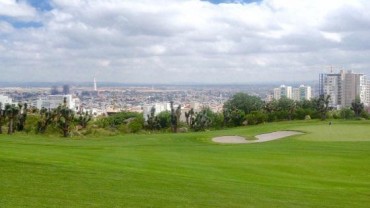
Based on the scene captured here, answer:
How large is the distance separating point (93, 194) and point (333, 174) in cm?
1300

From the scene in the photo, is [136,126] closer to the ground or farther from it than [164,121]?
closer to the ground

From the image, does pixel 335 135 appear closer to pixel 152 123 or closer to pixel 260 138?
pixel 260 138

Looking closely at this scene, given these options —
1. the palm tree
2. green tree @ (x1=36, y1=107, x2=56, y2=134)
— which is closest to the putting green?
green tree @ (x1=36, y1=107, x2=56, y2=134)

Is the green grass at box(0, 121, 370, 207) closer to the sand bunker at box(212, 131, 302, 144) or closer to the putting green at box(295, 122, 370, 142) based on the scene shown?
the putting green at box(295, 122, 370, 142)

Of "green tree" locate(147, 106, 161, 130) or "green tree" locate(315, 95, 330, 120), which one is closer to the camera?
"green tree" locate(147, 106, 161, 130)

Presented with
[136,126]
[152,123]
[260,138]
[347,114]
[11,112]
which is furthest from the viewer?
[347,114]

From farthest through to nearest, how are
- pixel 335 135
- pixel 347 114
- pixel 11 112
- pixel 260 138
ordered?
pixel 347 114 → pixel 11 112 → pixel 260 138 → pixel 335 135

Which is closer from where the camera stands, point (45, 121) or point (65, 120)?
point (65, 120)

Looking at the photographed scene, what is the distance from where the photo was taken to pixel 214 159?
24.4 m

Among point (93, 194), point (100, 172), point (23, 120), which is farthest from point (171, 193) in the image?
point (23, 120)

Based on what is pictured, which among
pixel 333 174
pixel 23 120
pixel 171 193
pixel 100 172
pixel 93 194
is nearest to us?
pixel 93 194

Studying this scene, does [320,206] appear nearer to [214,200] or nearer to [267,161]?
[214,200]

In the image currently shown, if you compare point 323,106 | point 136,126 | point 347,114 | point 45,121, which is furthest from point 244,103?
point 45,121

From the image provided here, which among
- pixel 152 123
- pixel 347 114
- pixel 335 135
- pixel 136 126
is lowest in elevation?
pixel 136 126
